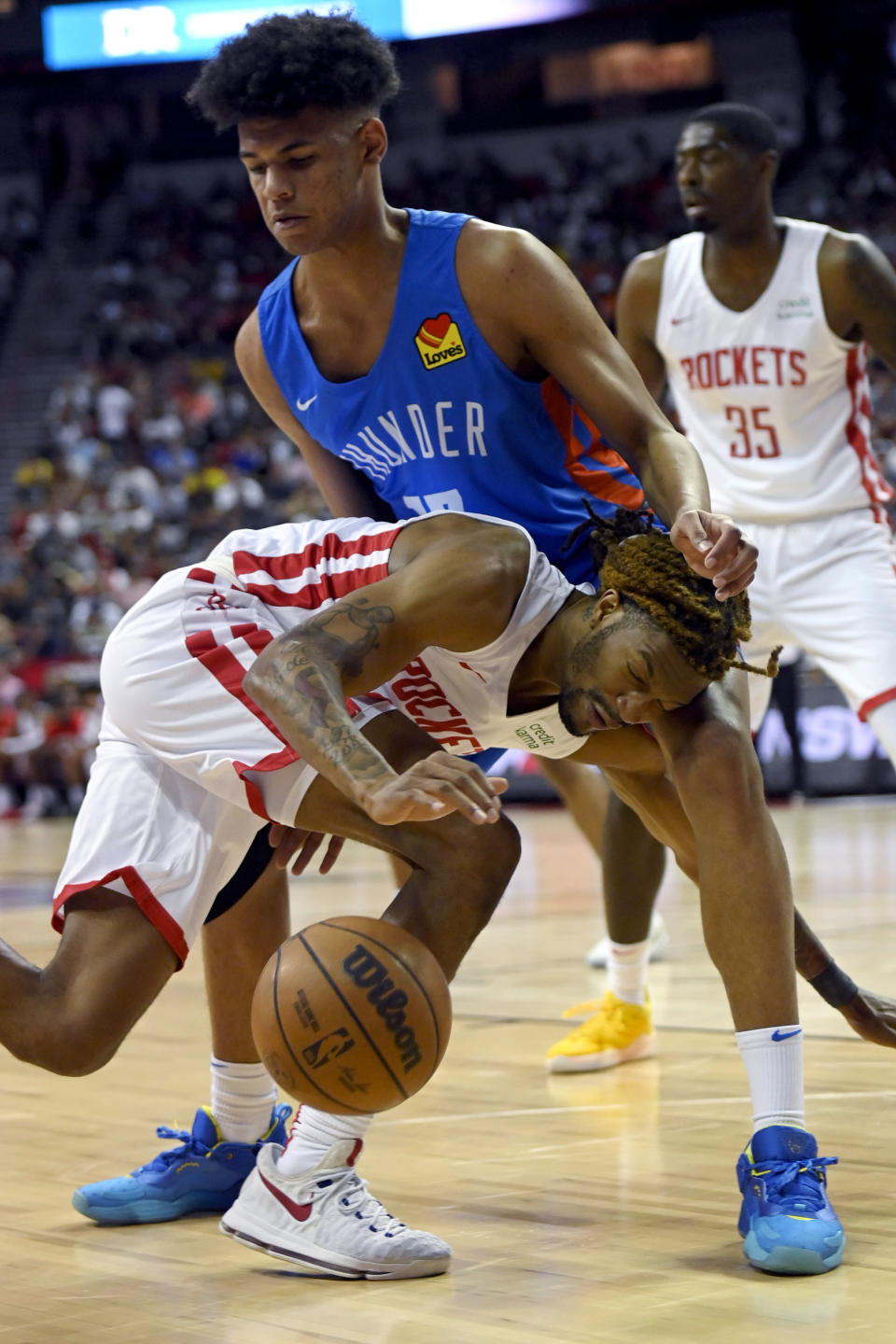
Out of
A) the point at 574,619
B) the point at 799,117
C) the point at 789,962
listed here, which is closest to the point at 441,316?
the point at 574,619

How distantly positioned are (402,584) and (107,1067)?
6.76 ft

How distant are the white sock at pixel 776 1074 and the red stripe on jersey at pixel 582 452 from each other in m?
1.23

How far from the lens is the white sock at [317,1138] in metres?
2.70

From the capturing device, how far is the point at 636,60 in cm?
2373

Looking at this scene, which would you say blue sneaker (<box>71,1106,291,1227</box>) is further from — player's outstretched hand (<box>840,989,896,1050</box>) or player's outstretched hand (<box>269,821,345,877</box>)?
player's outstretched hand (<box>840,989,896,1050</box>)

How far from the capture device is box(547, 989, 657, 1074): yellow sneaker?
13.3ft

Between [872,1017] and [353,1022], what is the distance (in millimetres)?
1143

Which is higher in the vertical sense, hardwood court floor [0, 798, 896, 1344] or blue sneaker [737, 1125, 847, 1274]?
blue sneaker [737, 1125, 847, 1274]

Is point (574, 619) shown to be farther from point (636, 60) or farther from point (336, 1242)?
point (636, 60)

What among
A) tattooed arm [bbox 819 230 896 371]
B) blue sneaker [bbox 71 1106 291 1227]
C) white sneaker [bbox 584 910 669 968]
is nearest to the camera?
blue sneaker [bbox 71 1106 291 1227]

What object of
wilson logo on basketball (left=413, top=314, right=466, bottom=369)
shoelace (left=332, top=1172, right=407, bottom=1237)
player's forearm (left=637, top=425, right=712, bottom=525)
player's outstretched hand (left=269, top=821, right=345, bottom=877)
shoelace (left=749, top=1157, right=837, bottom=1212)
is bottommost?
shoelace (left=332, top=1172, right=407, bottom=1237)

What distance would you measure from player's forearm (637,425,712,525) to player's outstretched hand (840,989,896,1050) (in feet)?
3.14

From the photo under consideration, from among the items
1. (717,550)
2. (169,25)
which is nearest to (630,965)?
(717,550)

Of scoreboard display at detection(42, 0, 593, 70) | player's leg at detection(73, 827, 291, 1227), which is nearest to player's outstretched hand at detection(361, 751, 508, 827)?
player's leg at detection(73, 827, 291, 1227)
